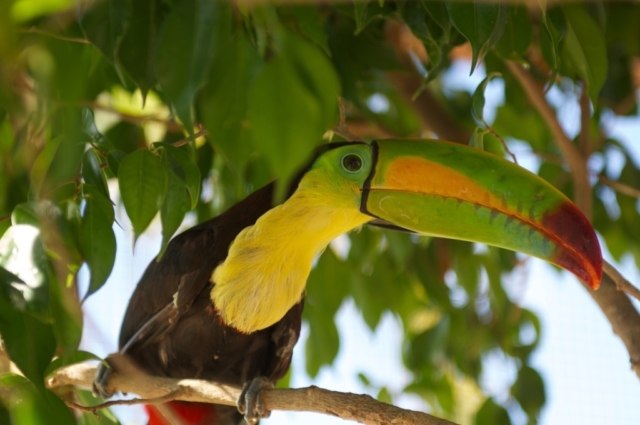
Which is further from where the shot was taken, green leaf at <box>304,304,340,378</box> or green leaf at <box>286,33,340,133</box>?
green leaf at <box>304,304,340,378</box>

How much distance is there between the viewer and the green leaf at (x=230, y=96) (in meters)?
0.95

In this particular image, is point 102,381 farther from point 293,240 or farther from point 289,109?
point 289,109

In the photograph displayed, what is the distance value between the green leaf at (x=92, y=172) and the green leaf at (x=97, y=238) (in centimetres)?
1

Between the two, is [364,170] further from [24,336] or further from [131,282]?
[131,282]

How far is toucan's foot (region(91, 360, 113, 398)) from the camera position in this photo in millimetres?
1880

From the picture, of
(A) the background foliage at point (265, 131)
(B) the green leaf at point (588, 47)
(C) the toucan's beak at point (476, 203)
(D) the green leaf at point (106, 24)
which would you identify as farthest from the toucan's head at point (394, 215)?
(D) the green leaf at point (106, 24)

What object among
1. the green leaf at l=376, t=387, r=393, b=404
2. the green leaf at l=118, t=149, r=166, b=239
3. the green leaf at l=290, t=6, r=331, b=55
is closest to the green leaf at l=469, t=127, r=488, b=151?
the green leaf at l=290, t=6, r=331, b=55

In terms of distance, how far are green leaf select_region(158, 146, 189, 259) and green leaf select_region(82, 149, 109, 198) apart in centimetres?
12

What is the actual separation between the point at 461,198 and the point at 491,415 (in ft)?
3.47

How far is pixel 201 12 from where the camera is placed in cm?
95

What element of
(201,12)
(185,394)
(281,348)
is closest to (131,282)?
(281,348)

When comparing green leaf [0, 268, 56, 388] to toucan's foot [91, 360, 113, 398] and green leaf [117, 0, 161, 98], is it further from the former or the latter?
toucan's foot [91, 360, 113, 398]

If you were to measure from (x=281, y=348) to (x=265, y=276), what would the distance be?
306mm

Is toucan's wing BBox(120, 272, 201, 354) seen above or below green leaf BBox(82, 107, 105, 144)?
below
